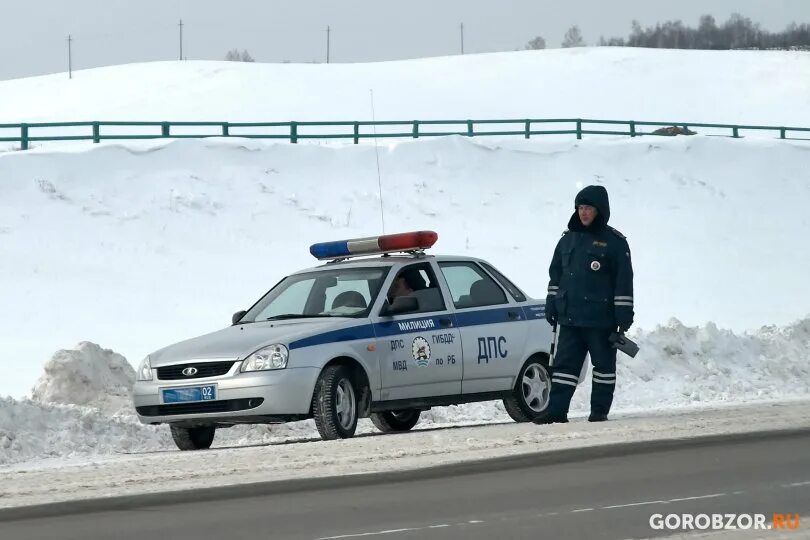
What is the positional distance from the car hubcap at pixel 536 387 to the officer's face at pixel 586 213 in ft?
7.08

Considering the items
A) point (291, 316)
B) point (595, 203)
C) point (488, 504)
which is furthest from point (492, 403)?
point (488, 504)

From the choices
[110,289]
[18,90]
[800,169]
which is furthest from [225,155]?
[18,90]

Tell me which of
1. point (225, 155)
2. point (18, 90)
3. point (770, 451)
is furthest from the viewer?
point (18, 90)

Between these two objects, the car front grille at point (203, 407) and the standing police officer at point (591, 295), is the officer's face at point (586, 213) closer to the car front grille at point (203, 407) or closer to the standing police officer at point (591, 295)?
the standing police officer at point (591, 295)

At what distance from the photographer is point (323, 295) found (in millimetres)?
13539

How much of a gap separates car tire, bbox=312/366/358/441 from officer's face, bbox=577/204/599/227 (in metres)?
2.25

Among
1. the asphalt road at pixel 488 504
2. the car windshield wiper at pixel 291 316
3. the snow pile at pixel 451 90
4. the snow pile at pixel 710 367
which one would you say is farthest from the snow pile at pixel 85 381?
the snow pile at pixel 451 90

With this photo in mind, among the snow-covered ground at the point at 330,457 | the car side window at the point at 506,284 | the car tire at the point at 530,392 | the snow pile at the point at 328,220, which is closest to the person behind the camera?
the snow-covered ground at the point at 330,457

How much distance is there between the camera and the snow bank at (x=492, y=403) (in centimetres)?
1310

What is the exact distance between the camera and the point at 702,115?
8294cm

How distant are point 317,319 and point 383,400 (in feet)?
2.86

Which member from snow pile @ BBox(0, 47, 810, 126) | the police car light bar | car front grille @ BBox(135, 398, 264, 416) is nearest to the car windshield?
the police car light bar

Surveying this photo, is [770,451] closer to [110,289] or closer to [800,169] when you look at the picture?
[110,289]

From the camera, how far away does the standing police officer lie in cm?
1249
